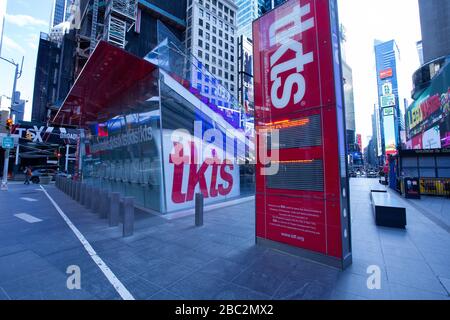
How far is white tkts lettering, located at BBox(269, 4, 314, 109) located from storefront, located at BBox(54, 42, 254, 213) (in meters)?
5.35

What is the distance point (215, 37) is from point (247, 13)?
36072 mm

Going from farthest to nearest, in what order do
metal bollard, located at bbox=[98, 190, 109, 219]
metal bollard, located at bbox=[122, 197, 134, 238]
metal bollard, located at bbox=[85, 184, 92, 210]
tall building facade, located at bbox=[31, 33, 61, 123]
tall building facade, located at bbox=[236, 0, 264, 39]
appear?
tall building facade, located at bbox=[236, 0, 264, 39] → tall building facade, located at bbox=[31, 33, 61, 123] → metal bollard, located at bbox=[85, 184, 92, 210] → metal bollard, located at bbox=[98, 190, 109, 219] → metal bollard, located at bbox=[122, 197, 134, 238]

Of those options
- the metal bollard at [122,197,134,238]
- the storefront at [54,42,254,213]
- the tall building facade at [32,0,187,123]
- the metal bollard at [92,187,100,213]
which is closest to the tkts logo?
the storefront at [54,42,254,213]

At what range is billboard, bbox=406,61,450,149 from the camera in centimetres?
2827

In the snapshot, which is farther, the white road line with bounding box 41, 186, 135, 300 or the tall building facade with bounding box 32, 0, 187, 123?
the tall building facade with bounding box 32, 0, 187, 123

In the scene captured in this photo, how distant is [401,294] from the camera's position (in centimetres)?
312

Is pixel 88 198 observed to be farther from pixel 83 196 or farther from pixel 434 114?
pixel 434 114

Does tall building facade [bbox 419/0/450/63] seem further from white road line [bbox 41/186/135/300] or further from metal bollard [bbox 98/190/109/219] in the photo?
white road line [bbox 41/186/135/300]

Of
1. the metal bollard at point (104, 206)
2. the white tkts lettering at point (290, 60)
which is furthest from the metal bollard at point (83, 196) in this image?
the white tkts lettering at point (290, 60)

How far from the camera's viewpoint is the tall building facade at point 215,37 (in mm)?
59594

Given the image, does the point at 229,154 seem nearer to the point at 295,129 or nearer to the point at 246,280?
the point at 295,129

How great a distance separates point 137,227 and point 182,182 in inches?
123

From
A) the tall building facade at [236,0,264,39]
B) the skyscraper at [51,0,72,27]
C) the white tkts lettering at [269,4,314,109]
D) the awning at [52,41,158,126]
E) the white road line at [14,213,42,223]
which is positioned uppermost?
the skyscraper at [51,0,72,27]

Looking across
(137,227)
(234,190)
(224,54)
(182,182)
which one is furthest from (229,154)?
(224,54)
